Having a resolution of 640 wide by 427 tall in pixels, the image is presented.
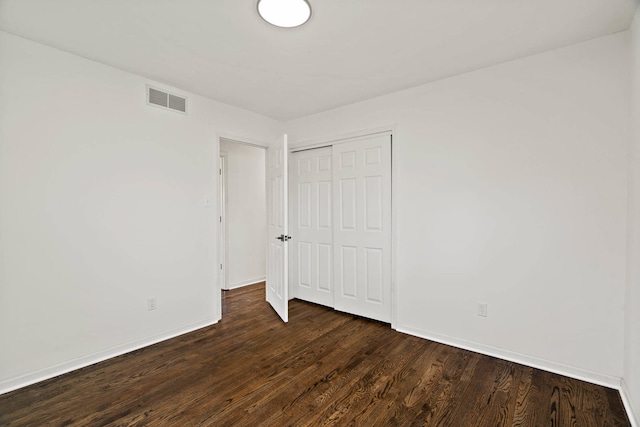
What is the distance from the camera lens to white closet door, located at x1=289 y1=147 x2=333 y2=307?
3775mm

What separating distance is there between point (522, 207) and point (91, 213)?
3.63m

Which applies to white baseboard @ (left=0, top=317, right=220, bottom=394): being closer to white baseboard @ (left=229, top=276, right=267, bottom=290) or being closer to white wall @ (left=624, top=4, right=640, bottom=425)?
white baseboard @ (left=229, top=276, right=267, bottom=290)

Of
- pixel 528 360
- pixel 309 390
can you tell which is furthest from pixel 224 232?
pixel 528 360

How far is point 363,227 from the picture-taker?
340cm

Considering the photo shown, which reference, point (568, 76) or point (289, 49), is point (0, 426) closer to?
point (289, 49)

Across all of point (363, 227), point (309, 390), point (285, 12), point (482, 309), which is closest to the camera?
point (285, 12)

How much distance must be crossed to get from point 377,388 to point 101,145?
299cm

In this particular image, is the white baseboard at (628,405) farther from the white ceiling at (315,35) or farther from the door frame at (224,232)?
the door frame at (224,232)

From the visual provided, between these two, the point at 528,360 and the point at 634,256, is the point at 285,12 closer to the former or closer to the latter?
the point at 634,256

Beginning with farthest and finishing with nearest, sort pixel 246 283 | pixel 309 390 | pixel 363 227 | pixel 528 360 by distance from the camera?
pixel 246 283, pixel 363 227, pixel 528 360, pixel 309 390

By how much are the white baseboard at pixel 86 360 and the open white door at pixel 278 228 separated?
0.94m

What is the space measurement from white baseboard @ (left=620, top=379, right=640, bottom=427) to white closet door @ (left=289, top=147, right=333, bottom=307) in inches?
103

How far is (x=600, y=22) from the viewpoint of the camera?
1928mm

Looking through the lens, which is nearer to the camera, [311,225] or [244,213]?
[311,225]
